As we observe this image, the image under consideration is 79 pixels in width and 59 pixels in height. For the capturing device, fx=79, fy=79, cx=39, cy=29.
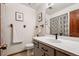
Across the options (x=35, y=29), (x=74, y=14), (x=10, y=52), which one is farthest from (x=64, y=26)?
(x=10, y=52)

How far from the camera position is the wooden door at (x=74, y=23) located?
151 centimetres

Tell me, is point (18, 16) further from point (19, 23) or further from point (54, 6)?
point (54, 6)

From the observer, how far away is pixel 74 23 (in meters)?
1.57

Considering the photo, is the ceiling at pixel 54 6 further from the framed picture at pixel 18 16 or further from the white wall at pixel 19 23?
the framed picture at pixel 18 16

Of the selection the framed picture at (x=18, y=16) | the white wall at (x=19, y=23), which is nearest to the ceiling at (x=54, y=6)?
the white wall at (x=19, y=23)

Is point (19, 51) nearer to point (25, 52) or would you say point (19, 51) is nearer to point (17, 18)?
point (25, 52)

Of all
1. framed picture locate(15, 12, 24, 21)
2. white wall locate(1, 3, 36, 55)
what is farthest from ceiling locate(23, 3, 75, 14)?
framed picture locate(15, 12, 24, 21)

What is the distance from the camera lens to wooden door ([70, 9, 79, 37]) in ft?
4.94

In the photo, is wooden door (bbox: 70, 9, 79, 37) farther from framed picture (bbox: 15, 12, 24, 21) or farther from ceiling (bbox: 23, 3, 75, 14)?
framed picture (bbox: 15, 12, 24, 21)

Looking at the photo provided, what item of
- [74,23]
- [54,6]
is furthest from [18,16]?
[74,23]

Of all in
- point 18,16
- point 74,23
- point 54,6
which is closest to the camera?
point 74,23

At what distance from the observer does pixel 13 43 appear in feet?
8.11

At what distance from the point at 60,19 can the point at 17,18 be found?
138 cm

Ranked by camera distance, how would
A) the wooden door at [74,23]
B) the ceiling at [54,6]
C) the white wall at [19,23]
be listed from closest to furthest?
the wooden door at [74,23]
the ceiling at [54,6]
the white wall at [19,23]
